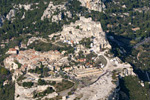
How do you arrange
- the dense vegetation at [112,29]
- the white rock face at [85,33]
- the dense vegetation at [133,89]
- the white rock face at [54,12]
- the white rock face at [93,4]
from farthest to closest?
the white rock face at [93,4] < the white rock face at [54,12] < the white rock face at [85,33] < the dense vegetation at [112,29] < the dense vegetation at [133,89]

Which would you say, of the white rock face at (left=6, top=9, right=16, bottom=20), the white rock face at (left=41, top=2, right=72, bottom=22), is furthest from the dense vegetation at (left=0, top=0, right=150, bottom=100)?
the white rock face at (left=41, top=2, right=72, bottom=22)

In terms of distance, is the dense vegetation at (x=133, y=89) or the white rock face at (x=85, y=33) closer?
the dense vegetation at (x=133, y=89)

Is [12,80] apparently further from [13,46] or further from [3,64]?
[13,46]

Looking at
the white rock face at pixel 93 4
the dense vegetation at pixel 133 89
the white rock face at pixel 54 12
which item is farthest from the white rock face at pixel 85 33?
the white rock face at pixel 93 4

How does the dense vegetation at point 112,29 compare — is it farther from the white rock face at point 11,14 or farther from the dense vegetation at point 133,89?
the white rock face at point 11,14

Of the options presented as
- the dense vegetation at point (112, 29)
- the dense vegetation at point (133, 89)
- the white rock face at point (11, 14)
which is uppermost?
the white rock face at point (11, 14)

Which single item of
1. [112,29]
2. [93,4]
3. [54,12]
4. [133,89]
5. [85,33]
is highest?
[54,12]

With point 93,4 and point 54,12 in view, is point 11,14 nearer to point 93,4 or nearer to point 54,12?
point 54,12

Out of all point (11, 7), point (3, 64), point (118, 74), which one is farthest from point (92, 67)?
point (11, 7)

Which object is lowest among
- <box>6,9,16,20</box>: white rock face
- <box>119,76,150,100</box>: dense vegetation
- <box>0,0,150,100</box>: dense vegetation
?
<box>119,76,150,100</box>: dense vegetation

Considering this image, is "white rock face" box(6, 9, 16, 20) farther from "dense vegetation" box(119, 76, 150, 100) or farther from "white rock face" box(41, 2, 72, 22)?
"dense vegetation" box(119, 76, 150, 100)

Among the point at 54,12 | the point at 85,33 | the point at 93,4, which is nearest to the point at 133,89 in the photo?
the point at 85,33
